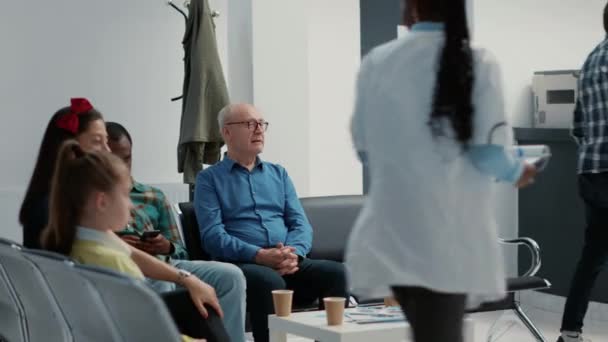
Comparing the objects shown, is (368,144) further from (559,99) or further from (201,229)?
(559,99)

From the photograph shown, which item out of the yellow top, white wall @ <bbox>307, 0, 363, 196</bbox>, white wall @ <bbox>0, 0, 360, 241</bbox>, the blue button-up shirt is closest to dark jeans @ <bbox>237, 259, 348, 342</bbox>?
the blue button-up shirt

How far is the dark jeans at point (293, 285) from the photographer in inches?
178

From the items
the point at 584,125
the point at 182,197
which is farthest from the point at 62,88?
the point at 584,125

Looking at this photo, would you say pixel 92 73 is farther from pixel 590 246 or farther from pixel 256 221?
pixel 590 246

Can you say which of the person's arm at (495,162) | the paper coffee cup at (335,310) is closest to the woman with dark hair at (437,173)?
the person's arm at (495,162)

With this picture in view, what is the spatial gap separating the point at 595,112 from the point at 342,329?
1.71m

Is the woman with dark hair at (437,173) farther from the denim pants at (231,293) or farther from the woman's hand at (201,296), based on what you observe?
the denim pants at (231,293)

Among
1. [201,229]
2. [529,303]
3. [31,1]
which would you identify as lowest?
[529,303]

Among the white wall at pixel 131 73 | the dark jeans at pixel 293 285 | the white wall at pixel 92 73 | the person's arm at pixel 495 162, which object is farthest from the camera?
the white wall at pixel 92 73

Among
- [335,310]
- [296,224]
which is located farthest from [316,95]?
[335,310]

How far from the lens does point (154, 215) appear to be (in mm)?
4336

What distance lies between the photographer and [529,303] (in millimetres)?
6695

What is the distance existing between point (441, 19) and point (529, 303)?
4.42 metres

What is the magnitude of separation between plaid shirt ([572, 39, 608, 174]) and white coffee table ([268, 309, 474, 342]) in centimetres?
112
